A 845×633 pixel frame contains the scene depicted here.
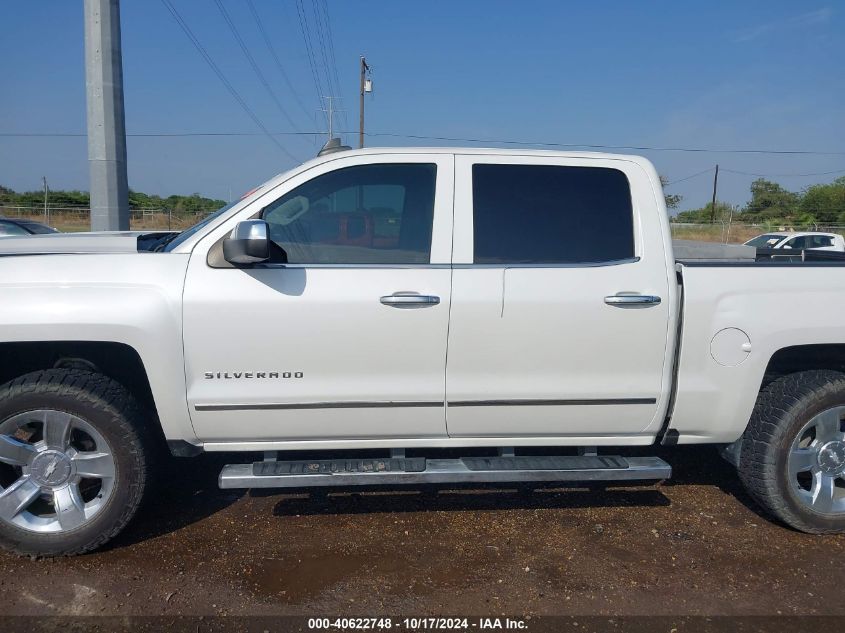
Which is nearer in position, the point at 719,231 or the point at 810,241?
the point at 810,241

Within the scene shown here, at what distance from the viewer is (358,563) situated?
3.27 meters

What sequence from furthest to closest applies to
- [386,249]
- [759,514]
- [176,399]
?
[759,514]
[386,249]
[176,399]

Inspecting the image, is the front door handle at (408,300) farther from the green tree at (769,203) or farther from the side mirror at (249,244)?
the green tree at (769,203)

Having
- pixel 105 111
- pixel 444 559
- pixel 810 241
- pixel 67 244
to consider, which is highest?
pixel 105 111

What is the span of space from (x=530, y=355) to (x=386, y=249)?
2.92 feet

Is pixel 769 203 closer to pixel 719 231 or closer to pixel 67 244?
pixel 719 231

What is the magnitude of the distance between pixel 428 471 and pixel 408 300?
0.87m

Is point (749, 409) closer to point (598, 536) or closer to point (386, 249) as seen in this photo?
point (598, 536)

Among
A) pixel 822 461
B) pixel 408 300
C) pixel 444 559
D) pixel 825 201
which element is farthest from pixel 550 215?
pixel 825 201

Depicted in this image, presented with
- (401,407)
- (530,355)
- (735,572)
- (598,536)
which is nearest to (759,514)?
(735,572)

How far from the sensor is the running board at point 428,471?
10.7ft

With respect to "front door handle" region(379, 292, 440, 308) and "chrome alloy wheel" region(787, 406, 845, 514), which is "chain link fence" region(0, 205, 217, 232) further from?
"chrome alloy wheel" region(787, 406, 845, 514)

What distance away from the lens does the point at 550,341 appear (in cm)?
326

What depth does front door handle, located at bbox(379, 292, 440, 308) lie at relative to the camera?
318 cm
